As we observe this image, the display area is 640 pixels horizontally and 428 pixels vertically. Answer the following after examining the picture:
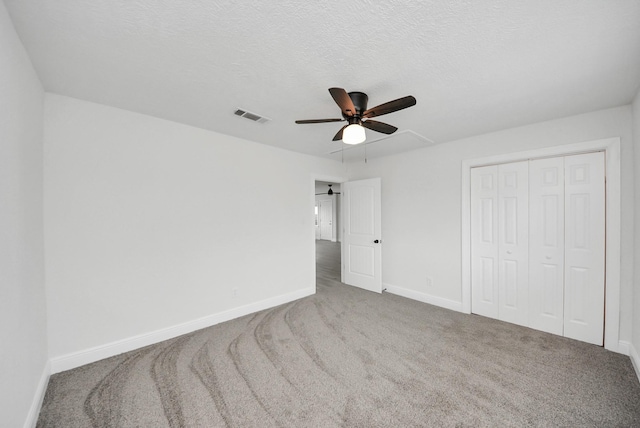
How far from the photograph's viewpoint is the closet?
106 inches

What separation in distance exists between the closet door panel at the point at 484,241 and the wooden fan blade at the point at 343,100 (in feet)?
7.99

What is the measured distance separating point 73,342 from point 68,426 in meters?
0.88

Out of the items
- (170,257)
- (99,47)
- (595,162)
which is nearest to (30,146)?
(99,47)

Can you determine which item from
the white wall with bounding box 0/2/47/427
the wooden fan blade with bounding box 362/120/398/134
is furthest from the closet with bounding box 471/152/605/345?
the white wall with bounding box 0/2/47/427

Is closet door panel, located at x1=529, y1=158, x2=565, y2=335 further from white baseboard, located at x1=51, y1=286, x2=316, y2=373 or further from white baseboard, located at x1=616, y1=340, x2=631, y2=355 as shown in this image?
white baseboard, located at x1=51, y1=286, x2=316, y2=373

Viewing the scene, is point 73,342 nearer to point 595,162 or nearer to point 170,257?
point 170,257

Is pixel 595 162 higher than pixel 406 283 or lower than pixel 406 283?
higher

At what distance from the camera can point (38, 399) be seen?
1.80 meters

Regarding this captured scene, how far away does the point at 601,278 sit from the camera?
2.65 meters

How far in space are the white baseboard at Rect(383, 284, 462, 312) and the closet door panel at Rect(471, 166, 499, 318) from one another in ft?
0.78

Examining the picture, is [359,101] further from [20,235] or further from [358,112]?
[20,235]

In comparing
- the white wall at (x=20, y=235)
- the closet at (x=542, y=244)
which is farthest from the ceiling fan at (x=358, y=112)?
the closet at (x=542, y=244)

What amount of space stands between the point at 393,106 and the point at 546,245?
8.71 ft

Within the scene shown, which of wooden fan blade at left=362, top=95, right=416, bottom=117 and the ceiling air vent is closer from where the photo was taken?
wooden fan blade at left=362, top=95, right=416, bottom=117
